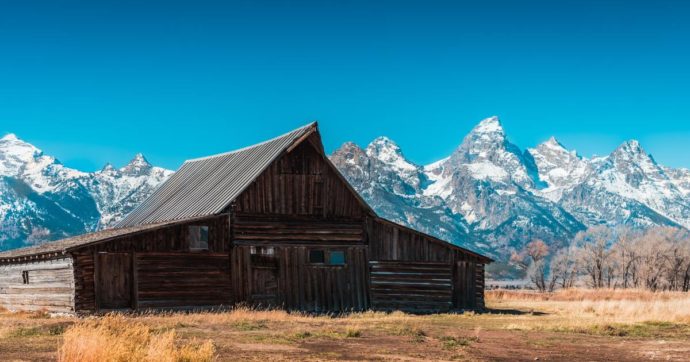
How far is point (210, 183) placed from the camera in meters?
46.6

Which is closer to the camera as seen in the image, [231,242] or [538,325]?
[538,325]

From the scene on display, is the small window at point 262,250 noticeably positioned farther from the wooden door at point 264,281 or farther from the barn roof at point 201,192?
the barn roof at point 201,192

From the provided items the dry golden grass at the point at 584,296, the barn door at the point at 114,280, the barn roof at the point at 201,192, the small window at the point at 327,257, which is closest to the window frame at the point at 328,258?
the small window at the point at 327,257

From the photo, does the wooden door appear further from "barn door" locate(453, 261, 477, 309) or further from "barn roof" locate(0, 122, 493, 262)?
"barn door" locate(453, 261, 477, 309)

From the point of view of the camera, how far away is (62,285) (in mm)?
38000

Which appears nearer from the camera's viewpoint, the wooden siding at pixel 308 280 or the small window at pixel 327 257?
the wooden siding at pixel 308 280

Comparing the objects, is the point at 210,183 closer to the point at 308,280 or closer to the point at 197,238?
the point at 197,238

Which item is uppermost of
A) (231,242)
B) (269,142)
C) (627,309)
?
(269,142)

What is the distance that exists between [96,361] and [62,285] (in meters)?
23.5

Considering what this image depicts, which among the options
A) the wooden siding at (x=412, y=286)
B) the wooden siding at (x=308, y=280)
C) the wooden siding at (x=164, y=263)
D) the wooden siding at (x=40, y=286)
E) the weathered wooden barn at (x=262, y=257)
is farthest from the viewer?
the wooden siding at (x=412, y=286)

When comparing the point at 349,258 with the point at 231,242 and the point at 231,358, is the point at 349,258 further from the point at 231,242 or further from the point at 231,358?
the point at 231,358

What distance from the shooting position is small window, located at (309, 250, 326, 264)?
143 ft

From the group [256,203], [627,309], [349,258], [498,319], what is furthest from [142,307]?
[627,309]

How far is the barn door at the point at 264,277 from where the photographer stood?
1612 inches
